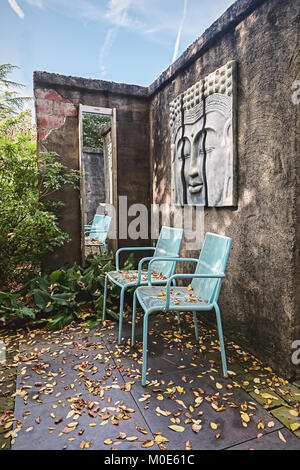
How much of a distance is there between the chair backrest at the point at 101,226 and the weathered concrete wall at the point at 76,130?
257 mm

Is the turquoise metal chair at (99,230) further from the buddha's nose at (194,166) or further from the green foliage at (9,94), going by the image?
the green foliage at (9,94)

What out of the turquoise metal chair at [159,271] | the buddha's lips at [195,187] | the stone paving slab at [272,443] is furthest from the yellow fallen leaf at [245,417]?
the buddha's lips at [195,187]

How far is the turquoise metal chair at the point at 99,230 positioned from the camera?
163 inches

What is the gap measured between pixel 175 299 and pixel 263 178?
1177 mm

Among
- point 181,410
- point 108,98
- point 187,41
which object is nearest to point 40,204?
point 108,98

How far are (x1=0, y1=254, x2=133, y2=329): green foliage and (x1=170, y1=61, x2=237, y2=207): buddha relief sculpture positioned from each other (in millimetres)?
1388

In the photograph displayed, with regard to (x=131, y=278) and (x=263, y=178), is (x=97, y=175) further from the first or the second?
(x=263, y=178)

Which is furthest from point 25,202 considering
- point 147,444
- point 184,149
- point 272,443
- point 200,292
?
point 272,443

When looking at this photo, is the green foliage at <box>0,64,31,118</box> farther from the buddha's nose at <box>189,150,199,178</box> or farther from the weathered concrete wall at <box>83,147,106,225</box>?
the buddha's nose at <box>189,150,199,178</box>

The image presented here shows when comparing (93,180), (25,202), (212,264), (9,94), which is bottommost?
(212,264)

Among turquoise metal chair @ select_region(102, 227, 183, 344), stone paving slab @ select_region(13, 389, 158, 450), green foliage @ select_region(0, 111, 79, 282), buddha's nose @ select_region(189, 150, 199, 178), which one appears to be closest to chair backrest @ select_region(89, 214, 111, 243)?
green foliage @ select_region(0, 111, 79, 282)

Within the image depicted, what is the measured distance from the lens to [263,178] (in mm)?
2254

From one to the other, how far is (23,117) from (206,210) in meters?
2.95
